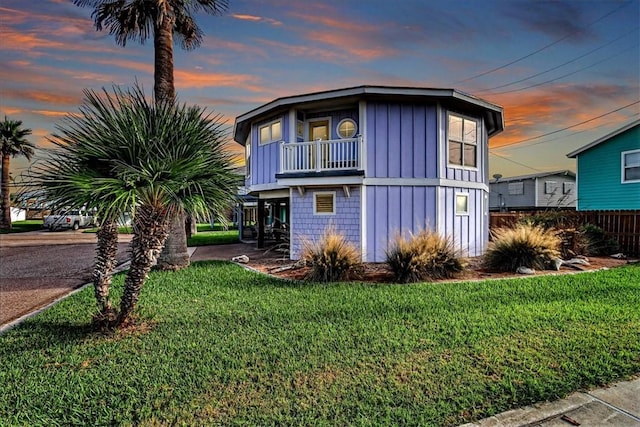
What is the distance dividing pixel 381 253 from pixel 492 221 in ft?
27.6

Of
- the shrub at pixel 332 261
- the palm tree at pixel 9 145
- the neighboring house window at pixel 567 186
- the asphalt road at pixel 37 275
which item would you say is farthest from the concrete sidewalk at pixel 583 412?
the palm tree at pixel 9 145

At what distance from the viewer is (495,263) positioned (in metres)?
9.22

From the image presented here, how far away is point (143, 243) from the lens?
4.55 meters

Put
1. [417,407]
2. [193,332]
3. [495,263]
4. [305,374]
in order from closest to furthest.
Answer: [417,407], [305,374], [193,332], [495,263]

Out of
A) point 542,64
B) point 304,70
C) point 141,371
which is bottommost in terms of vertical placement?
point 141,371

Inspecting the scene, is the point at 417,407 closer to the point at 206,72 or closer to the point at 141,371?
the point at 141,371

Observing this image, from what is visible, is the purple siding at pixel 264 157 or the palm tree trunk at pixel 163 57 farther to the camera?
the purple siding at pixel 264 157

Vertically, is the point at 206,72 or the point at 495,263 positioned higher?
the point at 206,72

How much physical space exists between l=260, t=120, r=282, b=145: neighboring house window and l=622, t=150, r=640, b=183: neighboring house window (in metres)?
16.2

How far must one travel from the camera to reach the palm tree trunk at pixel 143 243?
4523 millimetres

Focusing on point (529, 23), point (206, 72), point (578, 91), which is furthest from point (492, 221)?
point (206, 72)

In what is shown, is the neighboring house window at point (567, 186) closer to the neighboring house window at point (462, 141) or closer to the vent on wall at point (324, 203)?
the neighboring house window at point (462, 141)

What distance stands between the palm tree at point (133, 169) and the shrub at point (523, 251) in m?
7.42

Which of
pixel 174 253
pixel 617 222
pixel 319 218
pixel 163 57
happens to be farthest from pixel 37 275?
pixel 617 222
